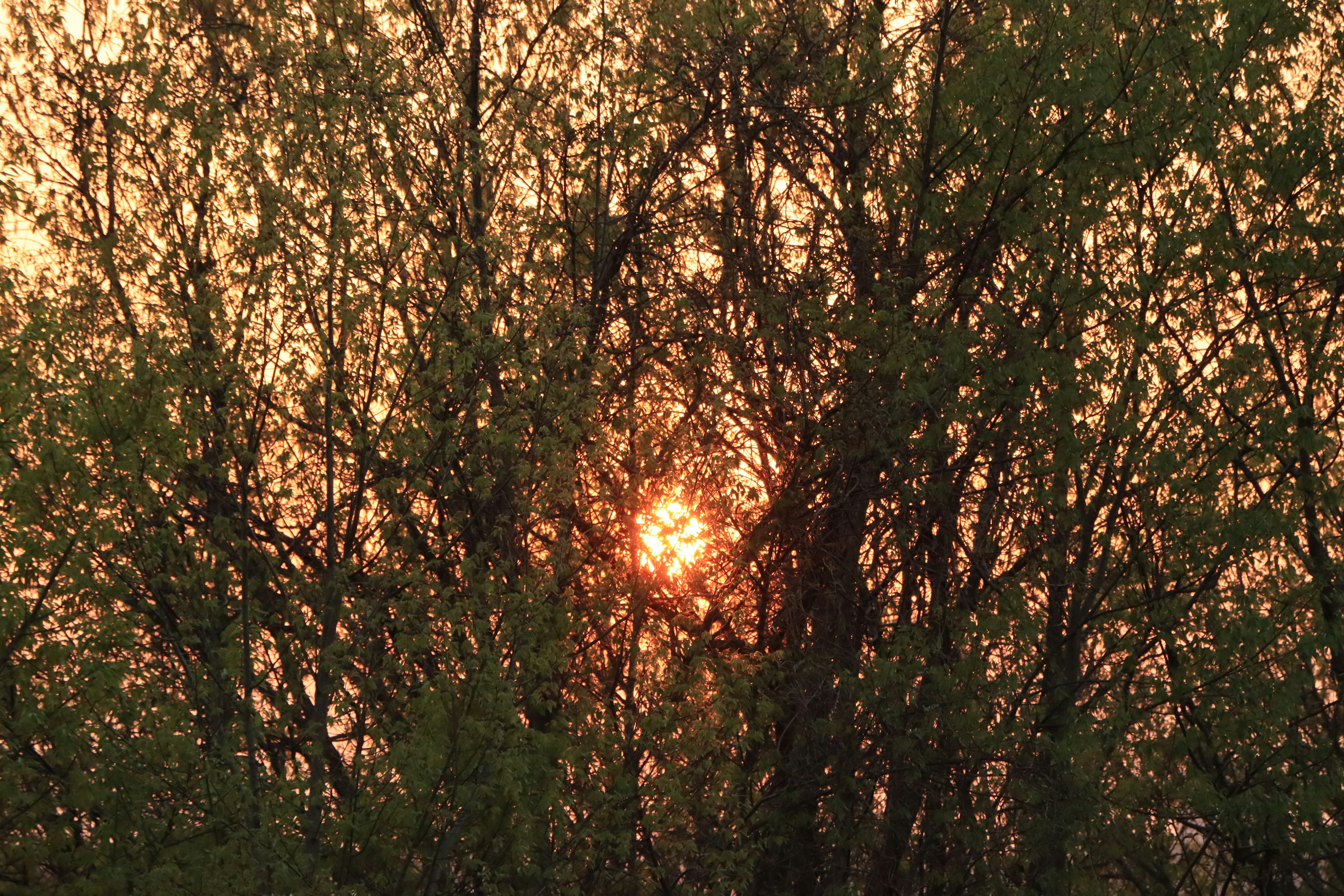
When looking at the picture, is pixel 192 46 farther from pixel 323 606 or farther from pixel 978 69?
pixel 978 69

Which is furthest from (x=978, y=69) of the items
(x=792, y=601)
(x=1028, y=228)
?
(x=792, y=601)

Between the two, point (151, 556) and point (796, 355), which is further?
point (796, 355)

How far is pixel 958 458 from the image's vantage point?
12883 millimetres

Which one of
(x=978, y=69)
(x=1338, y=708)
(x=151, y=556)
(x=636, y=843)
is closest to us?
(x=151, y=556)

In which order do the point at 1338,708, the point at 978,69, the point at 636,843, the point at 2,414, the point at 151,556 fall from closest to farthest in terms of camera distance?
the point at 151,556 < the point at 2,414 < the point at 636,843 < the point at 978,69 < the point at 1338,708

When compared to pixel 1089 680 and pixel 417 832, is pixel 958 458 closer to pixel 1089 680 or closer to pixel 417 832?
pixel 1089 680

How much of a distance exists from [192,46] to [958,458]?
7.67 meters

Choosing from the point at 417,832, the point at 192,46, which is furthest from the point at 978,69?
the point at 417,832

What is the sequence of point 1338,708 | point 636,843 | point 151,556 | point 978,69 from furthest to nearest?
1. point 1338,708
2. point 978,69
3. point 636,843
4. point 151,556

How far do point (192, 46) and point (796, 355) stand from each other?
19.5ft

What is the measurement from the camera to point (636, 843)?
37.0ft

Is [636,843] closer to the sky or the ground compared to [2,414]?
closer to the ground

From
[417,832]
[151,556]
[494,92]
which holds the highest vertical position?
[494,92]

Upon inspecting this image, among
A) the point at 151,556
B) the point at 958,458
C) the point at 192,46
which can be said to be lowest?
the point at 151,556
